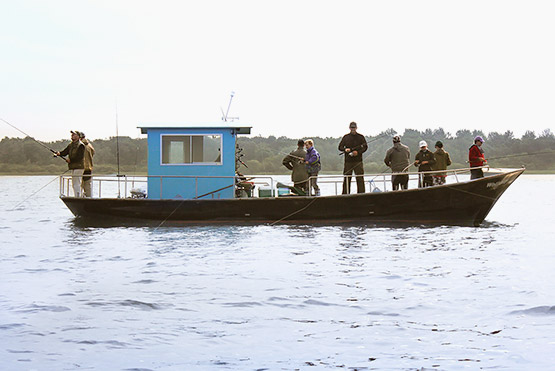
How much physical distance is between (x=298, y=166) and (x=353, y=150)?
1588 millimetres

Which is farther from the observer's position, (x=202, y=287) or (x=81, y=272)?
(x=81, y=272)

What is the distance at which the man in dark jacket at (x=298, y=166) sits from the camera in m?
17.9

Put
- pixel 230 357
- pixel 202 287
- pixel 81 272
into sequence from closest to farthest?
pixel 230 357
pixel 202 287
pixel 81 272

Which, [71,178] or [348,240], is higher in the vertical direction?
[71,178]

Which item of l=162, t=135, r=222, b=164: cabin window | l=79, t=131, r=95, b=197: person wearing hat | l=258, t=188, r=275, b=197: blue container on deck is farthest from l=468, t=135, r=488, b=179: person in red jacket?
l=79, t=131, r=95, b=197: person wearing hat

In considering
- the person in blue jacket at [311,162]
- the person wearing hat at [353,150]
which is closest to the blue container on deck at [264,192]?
the person in blue jacket at [311,162]

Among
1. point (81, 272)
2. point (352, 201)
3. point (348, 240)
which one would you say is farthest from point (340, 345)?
point (352, 201)

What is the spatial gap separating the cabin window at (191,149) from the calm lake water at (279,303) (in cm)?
264

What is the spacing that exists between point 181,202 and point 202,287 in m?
8.06

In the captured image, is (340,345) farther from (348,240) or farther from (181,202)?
(181,202)

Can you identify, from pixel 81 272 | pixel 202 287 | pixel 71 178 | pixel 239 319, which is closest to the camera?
pixel 239 319

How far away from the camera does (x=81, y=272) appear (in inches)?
457

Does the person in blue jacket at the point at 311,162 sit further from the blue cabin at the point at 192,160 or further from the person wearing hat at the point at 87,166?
the person wearing hat at the point at 87,166

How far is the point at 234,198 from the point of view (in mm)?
17828
